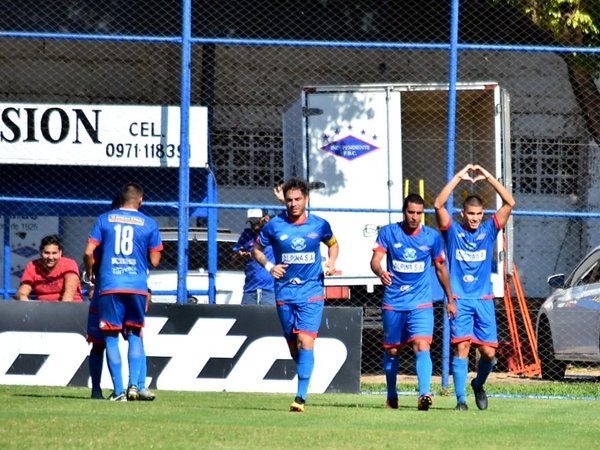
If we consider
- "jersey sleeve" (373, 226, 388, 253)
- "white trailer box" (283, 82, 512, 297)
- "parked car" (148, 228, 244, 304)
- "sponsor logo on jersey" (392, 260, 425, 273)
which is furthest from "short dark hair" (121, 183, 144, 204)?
"white trailer box" (283, 82, 512, 297)

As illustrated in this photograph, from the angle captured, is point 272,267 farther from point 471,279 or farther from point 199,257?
point 199,257

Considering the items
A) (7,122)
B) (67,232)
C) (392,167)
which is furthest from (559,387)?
(67,232)

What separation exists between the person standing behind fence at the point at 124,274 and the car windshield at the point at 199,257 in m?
5.51

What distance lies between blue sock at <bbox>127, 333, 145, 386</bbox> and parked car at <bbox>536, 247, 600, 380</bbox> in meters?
6.19

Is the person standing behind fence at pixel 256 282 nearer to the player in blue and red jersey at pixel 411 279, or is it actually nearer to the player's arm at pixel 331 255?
the player's arm at pixel 331 255

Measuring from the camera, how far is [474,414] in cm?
1209

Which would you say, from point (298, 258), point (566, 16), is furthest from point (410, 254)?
point (566, 16)

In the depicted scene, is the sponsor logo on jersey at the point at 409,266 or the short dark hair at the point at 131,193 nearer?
the sponsor logo on jersey at the point at 409,266

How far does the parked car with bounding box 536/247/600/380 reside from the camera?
1706cm

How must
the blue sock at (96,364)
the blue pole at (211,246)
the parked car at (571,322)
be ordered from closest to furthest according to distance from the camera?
1. the blue sock at (96,364)
2. the blue pole at (211,246)
3. the parked car at (571,322)

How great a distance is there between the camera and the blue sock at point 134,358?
12.6 meters

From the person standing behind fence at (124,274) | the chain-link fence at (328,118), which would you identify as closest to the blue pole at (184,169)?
the chain-link fence at (328,118)

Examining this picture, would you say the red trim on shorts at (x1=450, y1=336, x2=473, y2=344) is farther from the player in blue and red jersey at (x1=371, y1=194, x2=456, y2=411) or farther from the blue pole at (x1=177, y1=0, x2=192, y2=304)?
the blue pole at (x1=177, y1=0, x2=192, y2=304)

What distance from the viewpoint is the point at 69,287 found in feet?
49.6
